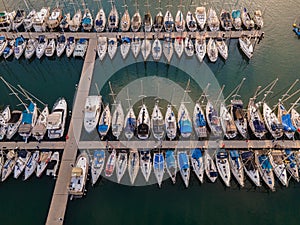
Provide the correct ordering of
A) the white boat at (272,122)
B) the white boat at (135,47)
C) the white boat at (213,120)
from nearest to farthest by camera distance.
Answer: the white boat at (272,122)
the white boat at (213,120)
the white boat at (135,47)

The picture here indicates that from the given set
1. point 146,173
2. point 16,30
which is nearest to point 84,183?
point 146,173

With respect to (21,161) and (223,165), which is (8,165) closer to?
(21,161)

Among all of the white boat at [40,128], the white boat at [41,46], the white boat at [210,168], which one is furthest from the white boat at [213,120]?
the white boat at [41,46]

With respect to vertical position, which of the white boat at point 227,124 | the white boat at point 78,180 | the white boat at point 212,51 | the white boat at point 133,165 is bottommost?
the white boat at point 78,180

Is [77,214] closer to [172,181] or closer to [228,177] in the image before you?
[172,181]

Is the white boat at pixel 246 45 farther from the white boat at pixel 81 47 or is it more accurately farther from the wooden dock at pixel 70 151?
the white boat at pixel 81 47

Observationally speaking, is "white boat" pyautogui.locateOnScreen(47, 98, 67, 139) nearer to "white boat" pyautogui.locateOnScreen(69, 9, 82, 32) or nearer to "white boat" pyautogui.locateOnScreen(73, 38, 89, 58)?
"white boat" pyautogui.locateOnScreen(73, 38, 89, 58)
